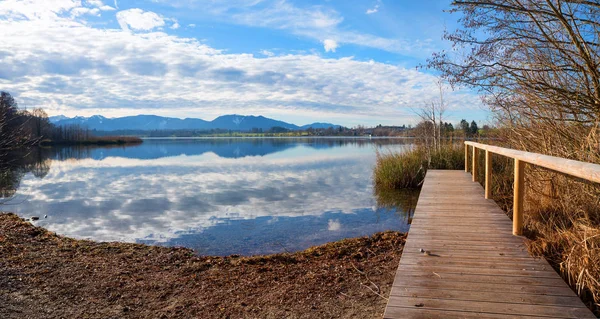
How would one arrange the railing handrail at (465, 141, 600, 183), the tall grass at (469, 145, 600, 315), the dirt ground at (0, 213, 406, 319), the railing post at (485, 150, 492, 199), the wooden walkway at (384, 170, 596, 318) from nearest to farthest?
the railing handrail at (465, 141, 600, 183), the wooden walkway at (384, 170, 596, 318), the tall grass at (469, 145, 600, 315), the dirt ground at (0, 213, 406, 319), the railing post at (485, 150, 492, 199)

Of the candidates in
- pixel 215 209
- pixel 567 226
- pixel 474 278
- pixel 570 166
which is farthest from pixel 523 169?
pixel 215 209

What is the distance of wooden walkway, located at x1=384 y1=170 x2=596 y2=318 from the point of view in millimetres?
2314

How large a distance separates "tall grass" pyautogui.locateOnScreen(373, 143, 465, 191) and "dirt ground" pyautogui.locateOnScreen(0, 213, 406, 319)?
726 cm

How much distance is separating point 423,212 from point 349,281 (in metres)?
1.54

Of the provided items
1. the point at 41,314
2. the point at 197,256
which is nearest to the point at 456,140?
the point at 197,256

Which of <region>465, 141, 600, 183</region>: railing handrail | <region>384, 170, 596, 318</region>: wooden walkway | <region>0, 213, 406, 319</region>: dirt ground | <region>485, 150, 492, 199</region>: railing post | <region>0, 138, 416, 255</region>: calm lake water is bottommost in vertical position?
<region>0, 138, 416, 255</region>: calm lake water

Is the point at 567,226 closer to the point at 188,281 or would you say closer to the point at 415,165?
the point at 188,281

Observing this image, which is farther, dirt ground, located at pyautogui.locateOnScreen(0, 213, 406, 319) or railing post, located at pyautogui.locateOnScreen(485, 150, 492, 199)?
railing post, located at pyautogui.locateOnScreen(485, 150, 492, 199)

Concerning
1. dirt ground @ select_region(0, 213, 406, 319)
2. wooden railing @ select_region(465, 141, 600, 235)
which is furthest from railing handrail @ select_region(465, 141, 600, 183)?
dirt ground @ select_region(0, 213, 406, 319)

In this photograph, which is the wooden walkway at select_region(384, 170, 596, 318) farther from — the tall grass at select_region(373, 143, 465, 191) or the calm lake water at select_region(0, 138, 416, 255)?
the tall grass at select_region(373, 143, 465, 191)

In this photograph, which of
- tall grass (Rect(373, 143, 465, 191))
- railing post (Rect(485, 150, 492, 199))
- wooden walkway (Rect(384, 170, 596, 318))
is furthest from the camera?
tall grass (Rect(373, 143, 465, 191))

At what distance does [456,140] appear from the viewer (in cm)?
1471

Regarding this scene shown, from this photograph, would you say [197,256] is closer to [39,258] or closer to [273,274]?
[273,274]

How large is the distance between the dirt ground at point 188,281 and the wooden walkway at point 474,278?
78 cm
